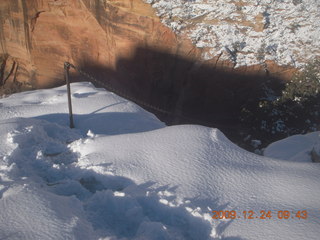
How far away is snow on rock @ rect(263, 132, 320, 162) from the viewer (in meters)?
5.02

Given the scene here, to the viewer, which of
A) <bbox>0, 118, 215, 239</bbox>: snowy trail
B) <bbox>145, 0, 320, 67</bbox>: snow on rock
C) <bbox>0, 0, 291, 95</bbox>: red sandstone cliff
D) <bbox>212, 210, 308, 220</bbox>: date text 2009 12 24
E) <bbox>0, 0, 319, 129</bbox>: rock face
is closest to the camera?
<bbox>0, 118, 215, 239</bbox>: snowy trail

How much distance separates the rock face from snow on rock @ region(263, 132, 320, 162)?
2.56 metres

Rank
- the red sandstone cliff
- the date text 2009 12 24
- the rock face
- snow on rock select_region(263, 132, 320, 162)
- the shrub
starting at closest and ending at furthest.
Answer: the date text 2009 12 24 → snow on rock select_region(263, 132, 320, 162) → the shrub → the rock face → the red sandstone cliff

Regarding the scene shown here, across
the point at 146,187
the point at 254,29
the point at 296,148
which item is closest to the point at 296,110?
the point at 296,148

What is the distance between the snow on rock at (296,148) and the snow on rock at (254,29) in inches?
113

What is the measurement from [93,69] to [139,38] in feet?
8.25

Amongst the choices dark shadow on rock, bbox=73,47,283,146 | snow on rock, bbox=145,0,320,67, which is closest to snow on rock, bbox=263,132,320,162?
dark shadow on rock, bbox=73,47,283,146

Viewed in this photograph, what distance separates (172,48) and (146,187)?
22.1ft

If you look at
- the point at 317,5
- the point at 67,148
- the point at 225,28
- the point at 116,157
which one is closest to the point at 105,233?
the point at 116,157

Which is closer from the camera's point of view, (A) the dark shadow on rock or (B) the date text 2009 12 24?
(B) the date text 2009 12 24

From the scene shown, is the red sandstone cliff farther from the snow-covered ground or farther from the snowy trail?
the snowy trail

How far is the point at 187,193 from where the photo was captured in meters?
2.69

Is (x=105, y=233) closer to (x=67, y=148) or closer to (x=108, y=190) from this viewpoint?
(x=108, y=190)

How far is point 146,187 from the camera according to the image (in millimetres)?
2807
